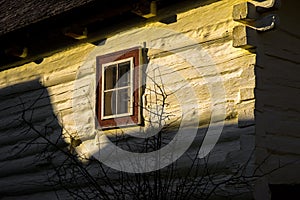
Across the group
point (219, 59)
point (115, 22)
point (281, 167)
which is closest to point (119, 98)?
point (115, 22)

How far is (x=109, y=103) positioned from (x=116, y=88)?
0.75 feet

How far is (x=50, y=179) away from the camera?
10031mm

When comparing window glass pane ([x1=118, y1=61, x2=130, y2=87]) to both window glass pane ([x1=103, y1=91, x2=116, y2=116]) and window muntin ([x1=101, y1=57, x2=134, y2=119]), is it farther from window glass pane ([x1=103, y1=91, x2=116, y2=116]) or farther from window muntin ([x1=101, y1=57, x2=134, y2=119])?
window glass pane ([x1=103, y1=91, x2=116, y2=116])

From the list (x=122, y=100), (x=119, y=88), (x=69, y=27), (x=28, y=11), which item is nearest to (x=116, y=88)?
(x=119, y=88)

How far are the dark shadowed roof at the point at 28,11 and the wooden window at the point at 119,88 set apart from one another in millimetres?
816

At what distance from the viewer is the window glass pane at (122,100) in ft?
30.7

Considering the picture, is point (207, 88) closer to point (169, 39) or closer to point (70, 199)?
point (169, 39)

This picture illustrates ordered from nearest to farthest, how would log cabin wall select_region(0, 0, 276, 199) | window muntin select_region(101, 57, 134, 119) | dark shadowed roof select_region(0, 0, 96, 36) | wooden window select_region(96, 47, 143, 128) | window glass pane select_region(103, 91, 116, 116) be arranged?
Answer: 1. log cabin wall select_region(0, 0, 276, 199)
2. wooden window select_region(96, 47, 143, 128)
3. window muntin select_region(101, 57, 134, 119)
4. window glass pane select_region(103, 91, 116, 116)
5. dark shadowed roof select_region(0, 0, 96, 36)

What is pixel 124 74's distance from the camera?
9.38 m

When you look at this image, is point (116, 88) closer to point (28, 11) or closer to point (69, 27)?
point (69, 27)

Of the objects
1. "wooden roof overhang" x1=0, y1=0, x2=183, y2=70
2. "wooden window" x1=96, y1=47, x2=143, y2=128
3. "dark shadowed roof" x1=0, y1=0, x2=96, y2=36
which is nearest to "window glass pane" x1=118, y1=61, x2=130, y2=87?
"wooden window" x1=96, y1=47, x2=143, y2=128

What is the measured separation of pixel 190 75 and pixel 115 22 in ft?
5.28

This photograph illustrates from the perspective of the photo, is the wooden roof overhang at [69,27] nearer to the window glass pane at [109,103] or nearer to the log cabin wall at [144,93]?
the log cabin wall at [144,93]

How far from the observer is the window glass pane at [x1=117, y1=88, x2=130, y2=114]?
30.7 ft
